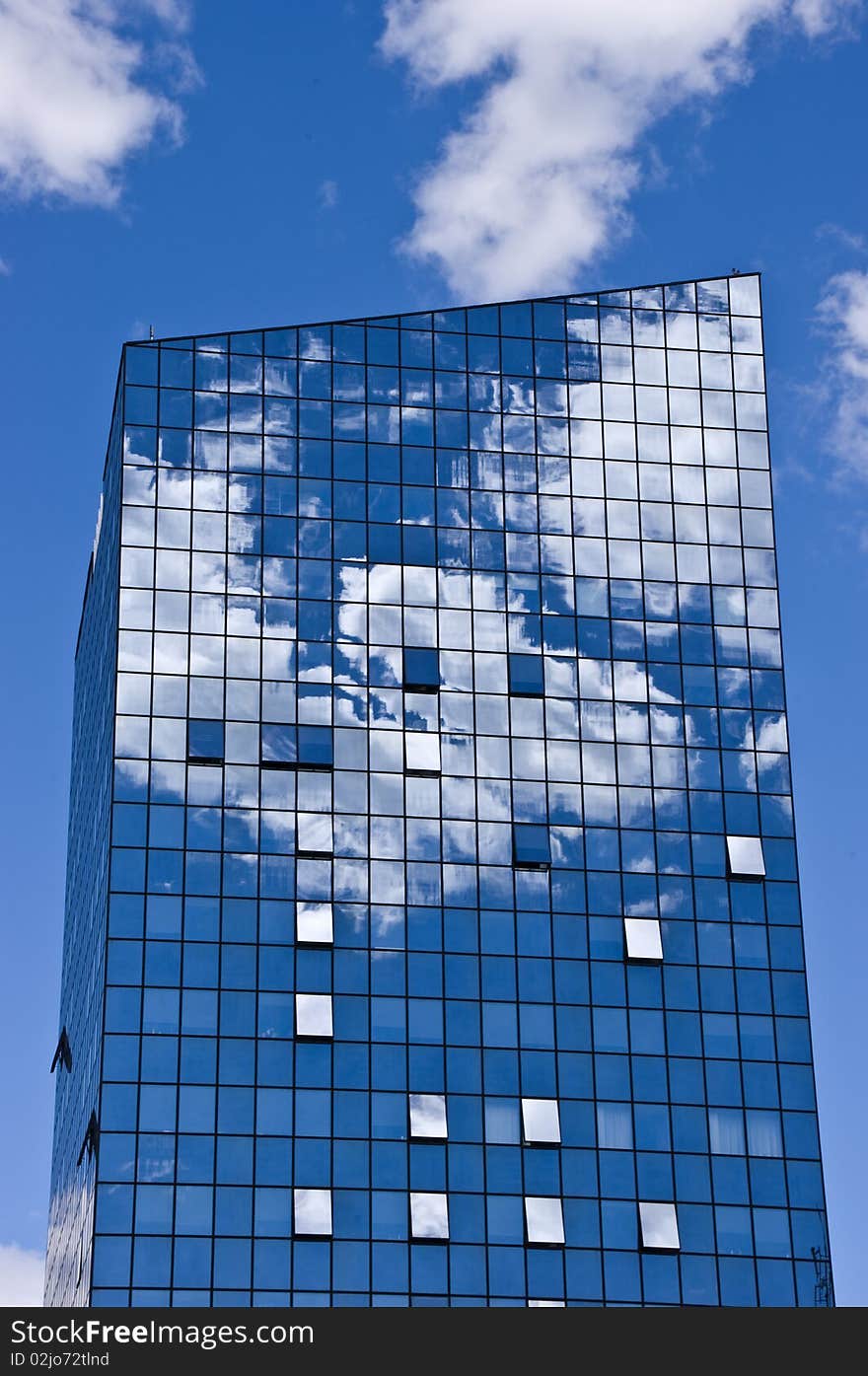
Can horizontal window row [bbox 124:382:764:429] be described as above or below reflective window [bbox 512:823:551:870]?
above

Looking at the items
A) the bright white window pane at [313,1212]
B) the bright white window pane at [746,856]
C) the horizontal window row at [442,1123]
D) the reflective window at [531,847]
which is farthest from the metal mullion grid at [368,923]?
the bright white window pane at [746,856]

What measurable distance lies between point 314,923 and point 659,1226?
17516mm

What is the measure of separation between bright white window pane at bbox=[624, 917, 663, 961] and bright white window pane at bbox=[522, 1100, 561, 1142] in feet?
23.1

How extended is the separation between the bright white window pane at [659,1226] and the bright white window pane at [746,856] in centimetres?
1433

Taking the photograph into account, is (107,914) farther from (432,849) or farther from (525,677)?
(525,677)

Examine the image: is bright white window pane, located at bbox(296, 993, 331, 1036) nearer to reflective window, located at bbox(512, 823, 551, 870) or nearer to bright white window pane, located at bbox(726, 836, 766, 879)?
reflective window, located at bbox(512, 823, 551, 870)

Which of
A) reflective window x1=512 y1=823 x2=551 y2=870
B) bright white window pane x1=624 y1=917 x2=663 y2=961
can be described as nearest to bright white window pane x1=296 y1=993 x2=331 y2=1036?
reflective window x1=512 y1=823 x2=551 y2=870

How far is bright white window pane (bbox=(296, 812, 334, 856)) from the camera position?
92.9 meters

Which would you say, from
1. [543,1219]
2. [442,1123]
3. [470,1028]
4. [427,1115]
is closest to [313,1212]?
[427,1115]

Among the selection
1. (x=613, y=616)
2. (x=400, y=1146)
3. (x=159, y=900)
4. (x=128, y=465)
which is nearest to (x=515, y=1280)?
(x=400, y=1146)

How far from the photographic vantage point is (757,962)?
308 feet

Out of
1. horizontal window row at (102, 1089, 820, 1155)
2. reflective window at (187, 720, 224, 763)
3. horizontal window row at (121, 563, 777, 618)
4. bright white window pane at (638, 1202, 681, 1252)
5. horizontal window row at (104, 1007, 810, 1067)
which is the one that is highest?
horizontal window row at (121, 563, 777, 618)

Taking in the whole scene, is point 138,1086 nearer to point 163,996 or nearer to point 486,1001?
point 163,996

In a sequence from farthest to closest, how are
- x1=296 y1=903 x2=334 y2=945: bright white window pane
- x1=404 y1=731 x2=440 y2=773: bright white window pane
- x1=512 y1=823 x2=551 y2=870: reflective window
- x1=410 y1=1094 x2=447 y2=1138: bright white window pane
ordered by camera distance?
x1=404 y1=731 x2=440 y2=773: bright white window pane, x1=512 y1=823 x2=551 y2=870: reflective window, x1=296 y1=903 x2=334 y2=945: bright white window pane, x1=410 y1=1094 x2=447 y2=1138: bright white window pane
